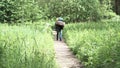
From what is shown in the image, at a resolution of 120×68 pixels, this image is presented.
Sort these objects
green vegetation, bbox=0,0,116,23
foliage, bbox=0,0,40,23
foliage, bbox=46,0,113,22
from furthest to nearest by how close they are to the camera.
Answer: foliage, bbox=46,0,113,22, green vegetation, bbox=0,0,116,23, foliage, bbox=0,0,40,23

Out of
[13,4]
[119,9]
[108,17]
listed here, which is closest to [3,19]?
[13,4]

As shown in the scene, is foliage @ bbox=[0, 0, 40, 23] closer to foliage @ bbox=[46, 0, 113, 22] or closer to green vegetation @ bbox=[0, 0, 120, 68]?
green vegetation @ bbox=[0, 0, 120, 68]

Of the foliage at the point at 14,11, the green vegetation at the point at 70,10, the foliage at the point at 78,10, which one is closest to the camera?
the foliage at the point at 14,11

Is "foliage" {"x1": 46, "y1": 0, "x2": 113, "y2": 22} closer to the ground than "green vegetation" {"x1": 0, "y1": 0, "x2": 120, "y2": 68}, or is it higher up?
closer to the ground

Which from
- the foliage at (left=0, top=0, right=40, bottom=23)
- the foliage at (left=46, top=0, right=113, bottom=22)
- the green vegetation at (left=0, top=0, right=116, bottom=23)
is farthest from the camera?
the foliage at (left=46, top=0, right=113, bottom=22)

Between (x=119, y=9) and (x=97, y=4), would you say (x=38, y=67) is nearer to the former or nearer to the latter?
(x=97, y=4)

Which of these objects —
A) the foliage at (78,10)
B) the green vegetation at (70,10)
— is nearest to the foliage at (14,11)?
the green vegetation at (70,10)

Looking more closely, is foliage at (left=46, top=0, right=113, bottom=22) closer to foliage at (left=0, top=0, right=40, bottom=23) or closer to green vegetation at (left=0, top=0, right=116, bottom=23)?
green vegetation at (left=0, top=0, right=116, bottom=23)

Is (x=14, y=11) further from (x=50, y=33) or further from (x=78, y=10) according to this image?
(x=78, y=10)

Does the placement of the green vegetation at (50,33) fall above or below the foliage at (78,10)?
above

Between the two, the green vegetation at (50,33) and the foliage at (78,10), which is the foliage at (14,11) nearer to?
the green vegetation at (50,33)

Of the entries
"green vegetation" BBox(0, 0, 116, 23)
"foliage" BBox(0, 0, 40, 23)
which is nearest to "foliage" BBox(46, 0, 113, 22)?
"green vegetation" BBox(0, 0, 116, 23)

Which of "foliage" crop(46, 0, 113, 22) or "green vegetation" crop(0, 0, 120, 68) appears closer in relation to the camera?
"green vegetation" crop(0, 0, 120, 68)

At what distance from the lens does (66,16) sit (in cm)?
4003
